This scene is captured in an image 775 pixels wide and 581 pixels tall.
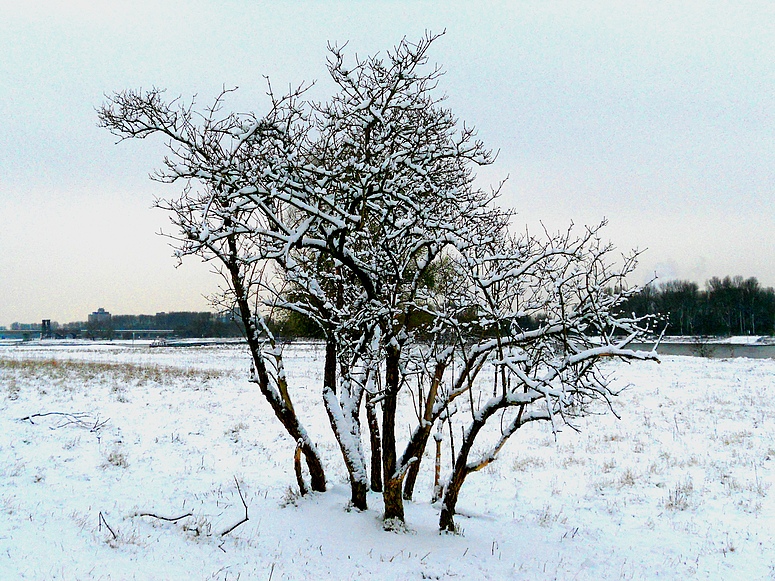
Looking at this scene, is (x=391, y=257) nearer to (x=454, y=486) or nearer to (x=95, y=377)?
(x=454, y=486)

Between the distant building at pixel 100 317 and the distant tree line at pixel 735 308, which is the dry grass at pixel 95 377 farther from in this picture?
the distant building at pixel 100 317

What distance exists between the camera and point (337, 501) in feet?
23.9

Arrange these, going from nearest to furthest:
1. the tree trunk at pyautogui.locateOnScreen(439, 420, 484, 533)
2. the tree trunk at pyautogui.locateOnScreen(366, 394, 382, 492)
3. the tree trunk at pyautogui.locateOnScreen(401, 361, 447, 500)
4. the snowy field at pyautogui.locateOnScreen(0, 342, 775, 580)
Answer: the snowy field at pyautogui.locateOnScreen(0, 342, 775, 580) → the tree trunk at pyautogui.locateOnScreen(439, 420, 484, 533) → the tree trunk at pyautogui.locateOnScreen(401, 361, 447, 500) → the tree trunk at pyautogui.locateOnScreen(366, 394, 382, 492)

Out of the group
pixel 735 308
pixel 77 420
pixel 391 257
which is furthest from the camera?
pixel 735 308

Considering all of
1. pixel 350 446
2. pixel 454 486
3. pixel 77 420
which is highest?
pixel 350 446

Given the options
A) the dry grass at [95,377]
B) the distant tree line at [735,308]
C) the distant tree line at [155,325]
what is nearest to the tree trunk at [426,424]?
the dry grass at [95,377]

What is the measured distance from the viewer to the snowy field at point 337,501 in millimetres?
5430

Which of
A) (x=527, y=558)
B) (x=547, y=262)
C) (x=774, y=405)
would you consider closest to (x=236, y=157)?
(x=547, y=262)

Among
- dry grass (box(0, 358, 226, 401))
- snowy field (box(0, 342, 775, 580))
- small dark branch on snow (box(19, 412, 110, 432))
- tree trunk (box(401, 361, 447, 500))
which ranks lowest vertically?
snowy field (box(0, 342, 775, 580))

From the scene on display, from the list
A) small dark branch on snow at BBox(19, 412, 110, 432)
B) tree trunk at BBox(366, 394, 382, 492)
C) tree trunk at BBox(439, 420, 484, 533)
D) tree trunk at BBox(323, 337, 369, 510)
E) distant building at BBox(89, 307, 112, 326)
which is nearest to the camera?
tree trunk at BBox(439, 420, 484, 533)

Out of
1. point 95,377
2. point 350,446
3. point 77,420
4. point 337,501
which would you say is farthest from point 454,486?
point 95,377

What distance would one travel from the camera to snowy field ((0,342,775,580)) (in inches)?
214

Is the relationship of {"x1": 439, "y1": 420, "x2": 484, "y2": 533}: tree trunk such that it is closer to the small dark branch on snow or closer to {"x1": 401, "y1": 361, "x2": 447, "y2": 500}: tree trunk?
{"x1": 401, "y1": 361, "x2": 447, "y2": 500}: tree trunk

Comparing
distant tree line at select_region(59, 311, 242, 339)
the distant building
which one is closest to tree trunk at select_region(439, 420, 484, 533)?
distant tree line at select_region(59, 311, 242, 339)
